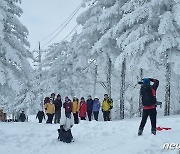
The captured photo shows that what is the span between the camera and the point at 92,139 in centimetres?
1327

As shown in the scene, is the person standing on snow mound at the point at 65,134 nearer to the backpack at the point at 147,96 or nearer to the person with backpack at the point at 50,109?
the backpack at the point at 147,96

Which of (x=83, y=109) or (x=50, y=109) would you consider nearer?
(x=50, y=109)

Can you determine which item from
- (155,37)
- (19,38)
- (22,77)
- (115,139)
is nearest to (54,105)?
(22,77)

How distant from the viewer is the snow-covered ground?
33.9ft

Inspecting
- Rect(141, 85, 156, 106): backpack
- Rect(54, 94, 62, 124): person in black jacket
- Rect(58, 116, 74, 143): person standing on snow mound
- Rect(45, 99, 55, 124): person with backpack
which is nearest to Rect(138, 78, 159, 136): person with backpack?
Rect(141, 85, 156, 106): backpack

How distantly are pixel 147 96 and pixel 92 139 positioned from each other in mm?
3108

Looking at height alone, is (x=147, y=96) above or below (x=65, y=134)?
above

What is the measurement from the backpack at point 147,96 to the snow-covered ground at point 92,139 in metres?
1.06

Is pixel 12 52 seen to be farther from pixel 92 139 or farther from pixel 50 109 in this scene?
pixel 92 139

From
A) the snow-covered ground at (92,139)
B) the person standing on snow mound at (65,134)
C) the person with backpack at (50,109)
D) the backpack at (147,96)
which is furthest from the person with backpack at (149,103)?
the person with backpack at (50,109)

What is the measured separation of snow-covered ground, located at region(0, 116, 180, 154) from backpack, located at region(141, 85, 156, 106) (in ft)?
3.47

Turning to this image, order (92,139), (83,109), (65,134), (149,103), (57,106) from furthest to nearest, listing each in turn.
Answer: (83,109) → (57,106) → (92,139) → (65,134) → (149,103)

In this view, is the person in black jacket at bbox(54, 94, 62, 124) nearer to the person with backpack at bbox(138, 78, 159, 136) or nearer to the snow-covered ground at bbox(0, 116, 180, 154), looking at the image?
the snow-covered ground at bbox(0, 116, 180, 154)

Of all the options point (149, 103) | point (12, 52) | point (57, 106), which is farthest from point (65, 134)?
point (12, 52)
